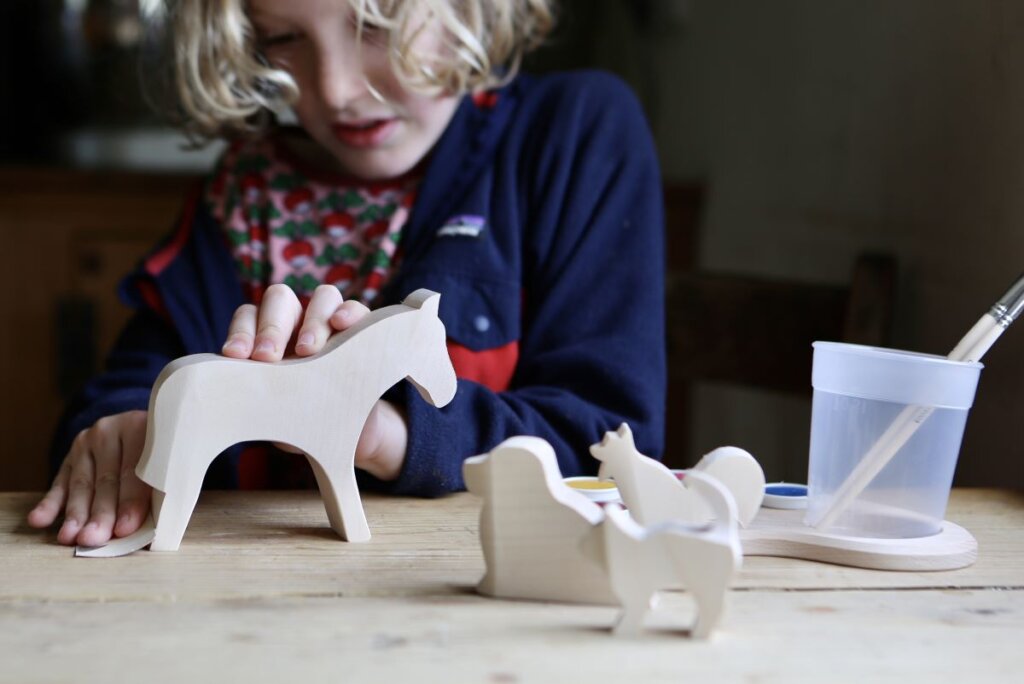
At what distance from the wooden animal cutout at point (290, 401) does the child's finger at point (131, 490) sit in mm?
33

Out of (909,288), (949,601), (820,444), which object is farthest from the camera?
(909,288)

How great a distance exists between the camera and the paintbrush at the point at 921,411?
2.14 feet

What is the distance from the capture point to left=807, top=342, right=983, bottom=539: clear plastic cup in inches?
25.4

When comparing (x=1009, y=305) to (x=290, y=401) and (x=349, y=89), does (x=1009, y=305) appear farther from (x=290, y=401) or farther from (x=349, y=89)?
(x=349, y=89)

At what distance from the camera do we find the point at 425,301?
66 cm

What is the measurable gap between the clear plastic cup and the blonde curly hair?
0.49m

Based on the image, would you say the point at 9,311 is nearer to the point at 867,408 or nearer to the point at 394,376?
the point at 394,376

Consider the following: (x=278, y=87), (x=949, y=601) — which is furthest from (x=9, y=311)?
(x=949, y=601)

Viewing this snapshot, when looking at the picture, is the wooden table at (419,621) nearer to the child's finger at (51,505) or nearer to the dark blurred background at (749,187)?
the child's finger at (51,505)

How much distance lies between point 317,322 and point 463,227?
1.34ft

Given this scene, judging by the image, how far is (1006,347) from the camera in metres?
0.95

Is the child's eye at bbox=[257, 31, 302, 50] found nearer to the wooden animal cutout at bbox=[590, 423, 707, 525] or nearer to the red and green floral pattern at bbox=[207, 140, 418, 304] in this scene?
the red and green floral pattern at bbox=[207, 140, 418, 304]

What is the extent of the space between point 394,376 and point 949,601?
33 cm

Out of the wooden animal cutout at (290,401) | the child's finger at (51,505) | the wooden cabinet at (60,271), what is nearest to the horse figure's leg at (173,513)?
the wooden animal cutout at (290,401)
